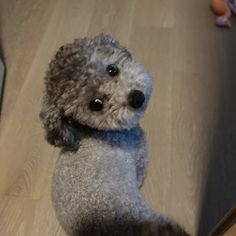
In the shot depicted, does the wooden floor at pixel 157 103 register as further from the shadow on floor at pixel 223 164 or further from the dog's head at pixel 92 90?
the dog's head at pixel 92 90

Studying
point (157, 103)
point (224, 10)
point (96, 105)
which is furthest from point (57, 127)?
point (224, 10)

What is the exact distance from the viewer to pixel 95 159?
41.2 inches

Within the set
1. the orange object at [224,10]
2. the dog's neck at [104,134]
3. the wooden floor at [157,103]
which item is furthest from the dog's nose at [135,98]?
the orange object at [224,10]

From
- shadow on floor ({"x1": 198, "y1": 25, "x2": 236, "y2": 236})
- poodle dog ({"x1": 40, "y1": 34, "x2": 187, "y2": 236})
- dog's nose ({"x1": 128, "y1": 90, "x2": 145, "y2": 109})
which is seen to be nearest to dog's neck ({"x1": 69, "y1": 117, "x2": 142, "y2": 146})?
poodle dog ({"x1": 40, "y1": 34, "x2": 187, "y2": 236})

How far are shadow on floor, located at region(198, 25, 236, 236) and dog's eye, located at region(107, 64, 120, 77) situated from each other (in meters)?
0.58

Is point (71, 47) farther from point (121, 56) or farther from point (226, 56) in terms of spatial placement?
point (226, 56)

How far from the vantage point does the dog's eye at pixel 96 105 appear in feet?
3.28

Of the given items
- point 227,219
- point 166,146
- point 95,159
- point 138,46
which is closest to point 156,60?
point 138,46

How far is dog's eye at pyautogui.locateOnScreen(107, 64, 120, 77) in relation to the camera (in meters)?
1.03

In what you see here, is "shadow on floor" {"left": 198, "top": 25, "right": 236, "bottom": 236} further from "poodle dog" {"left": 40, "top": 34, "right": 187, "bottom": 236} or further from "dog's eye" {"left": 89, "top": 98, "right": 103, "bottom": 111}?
"dog's eye" {"left": 89, "top": 98, "right": 103, "bottom": 111}

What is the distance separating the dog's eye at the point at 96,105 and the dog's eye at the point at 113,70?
0.29 ft

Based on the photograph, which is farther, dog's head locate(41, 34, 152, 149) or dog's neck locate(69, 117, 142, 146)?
dog's neck locate(69, 117, 142, 146)

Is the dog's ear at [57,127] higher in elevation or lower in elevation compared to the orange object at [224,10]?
lower

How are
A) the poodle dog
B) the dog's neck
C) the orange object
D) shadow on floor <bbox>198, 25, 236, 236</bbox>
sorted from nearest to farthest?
the poodle dog → the dog's neck → shadow on floor <bbox>198, 25, 236, 236</bbox> → the orange object
